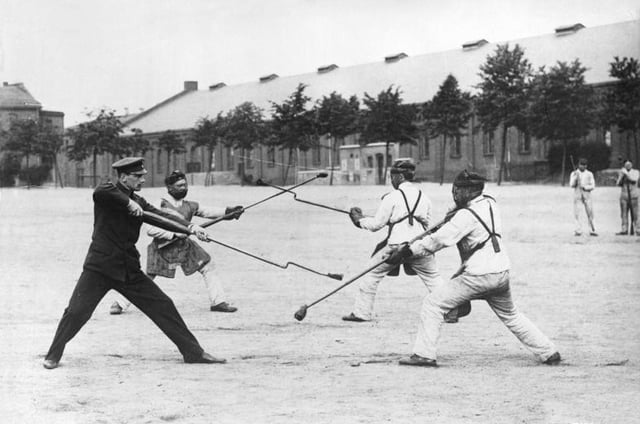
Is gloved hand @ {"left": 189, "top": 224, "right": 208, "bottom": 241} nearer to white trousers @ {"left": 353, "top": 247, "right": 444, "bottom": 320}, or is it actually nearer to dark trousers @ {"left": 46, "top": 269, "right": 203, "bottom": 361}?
dark trousers @ {"left": 46, "top": 269, "right": 203, "bottom": 361}

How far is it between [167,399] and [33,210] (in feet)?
90.2

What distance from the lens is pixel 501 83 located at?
41656mm

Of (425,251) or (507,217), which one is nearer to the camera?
(425,251)

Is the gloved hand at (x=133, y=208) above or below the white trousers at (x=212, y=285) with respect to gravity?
above

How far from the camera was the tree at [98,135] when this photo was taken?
4644 centimetres

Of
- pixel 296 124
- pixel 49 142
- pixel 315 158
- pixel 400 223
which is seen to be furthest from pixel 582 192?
pixel 49 142

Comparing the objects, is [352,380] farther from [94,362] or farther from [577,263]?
[577,263]

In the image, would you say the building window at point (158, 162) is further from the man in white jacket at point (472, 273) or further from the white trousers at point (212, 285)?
the man in white jacket at point (472, 273)

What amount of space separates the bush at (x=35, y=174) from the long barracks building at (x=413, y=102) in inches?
167

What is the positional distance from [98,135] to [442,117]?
1891 cm

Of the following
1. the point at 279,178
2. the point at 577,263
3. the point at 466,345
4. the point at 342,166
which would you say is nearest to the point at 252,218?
the point at 577,263

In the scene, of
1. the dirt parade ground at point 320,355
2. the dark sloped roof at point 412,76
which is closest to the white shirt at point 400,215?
the dirt parade ground at point 320,355

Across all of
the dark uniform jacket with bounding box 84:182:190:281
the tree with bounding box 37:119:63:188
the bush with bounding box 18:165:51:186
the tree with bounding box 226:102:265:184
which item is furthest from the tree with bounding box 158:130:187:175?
the dark uniform jacket with bounding box 84:182:190:281

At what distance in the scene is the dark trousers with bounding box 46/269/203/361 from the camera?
742cm
